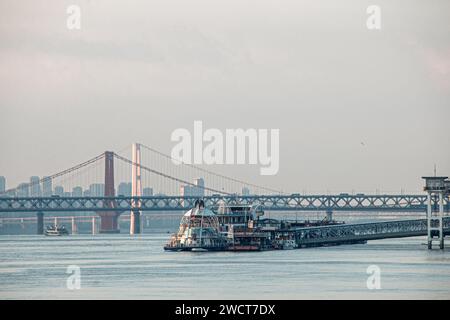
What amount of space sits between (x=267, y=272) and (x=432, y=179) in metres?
35.0

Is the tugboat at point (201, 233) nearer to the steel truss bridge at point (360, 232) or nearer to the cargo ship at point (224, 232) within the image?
the cargo ship at point (224, 232)

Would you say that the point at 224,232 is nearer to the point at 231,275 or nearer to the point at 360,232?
the point at 360,232

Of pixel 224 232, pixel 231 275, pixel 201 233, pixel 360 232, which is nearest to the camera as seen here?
pixel 231 275

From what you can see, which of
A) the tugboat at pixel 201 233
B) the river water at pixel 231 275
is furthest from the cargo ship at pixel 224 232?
the river water at pixel 231 275

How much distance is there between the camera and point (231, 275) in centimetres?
9988

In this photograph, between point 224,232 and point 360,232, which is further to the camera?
point 360,232

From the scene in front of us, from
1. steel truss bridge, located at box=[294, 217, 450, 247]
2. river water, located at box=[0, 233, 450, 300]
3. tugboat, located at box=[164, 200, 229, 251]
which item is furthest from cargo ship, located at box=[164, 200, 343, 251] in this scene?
steel truss bridge, located at box=[294, 217, 450, 247]

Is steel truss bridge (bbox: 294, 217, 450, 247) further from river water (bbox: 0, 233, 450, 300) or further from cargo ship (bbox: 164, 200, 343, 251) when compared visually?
river water (bbox: 0, 233, 450, 300)

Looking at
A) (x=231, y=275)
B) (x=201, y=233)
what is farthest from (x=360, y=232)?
(x=231, y=275)

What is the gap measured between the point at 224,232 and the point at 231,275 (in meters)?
48.4

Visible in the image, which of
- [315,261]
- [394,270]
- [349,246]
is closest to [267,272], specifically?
[394,270]

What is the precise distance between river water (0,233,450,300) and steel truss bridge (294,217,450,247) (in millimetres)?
7745

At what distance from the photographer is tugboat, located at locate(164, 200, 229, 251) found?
145125 millimetres

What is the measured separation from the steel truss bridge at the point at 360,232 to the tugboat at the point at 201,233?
36.3 feet
